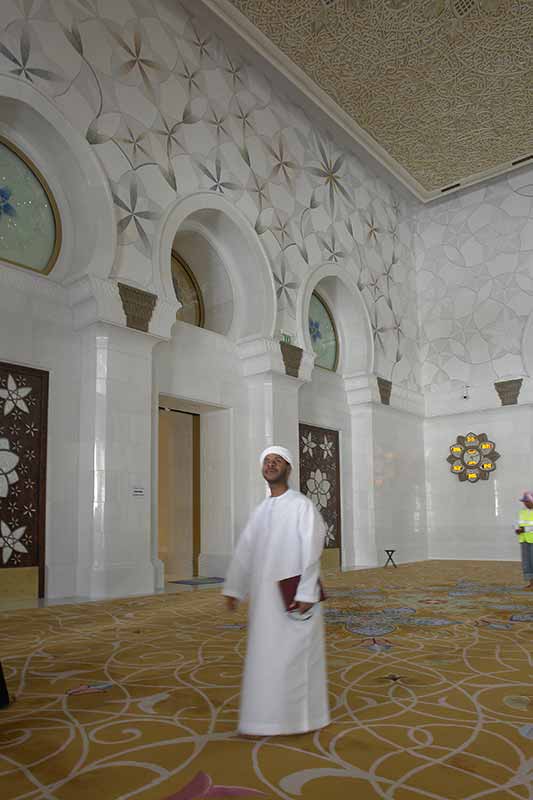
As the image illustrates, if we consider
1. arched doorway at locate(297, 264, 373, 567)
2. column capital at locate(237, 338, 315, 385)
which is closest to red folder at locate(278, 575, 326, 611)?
column capital at locate(237, 338, 315, 385)

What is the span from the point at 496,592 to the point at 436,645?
2881 mm

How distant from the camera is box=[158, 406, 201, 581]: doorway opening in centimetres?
882

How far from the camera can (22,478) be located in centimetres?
606

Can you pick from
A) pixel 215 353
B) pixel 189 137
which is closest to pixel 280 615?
pixel 215 353

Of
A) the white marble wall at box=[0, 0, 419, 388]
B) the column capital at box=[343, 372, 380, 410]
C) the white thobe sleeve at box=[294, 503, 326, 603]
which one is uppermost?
the white marble wall at box=[0, 0, 419, 388]

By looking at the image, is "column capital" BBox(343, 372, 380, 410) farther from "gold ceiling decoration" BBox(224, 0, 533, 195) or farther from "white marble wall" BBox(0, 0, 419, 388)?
"gold ceiling decoration" BBox(224, 0, 533, 195)

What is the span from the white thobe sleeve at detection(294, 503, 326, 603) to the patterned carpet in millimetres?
491

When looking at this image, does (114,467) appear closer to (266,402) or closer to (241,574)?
(266,402)

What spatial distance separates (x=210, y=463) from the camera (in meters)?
8.61

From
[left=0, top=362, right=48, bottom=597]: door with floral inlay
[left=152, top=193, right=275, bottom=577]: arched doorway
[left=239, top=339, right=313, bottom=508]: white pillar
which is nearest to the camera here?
[left=0, top=362, right=48, bottom=597]: door with floral inlay

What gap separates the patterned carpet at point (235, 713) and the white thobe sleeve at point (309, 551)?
1.61ft

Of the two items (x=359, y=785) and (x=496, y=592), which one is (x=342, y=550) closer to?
(x=496, y=592)

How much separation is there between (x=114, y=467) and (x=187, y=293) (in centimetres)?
326

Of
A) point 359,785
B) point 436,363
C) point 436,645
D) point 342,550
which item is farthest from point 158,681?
point 436,363
